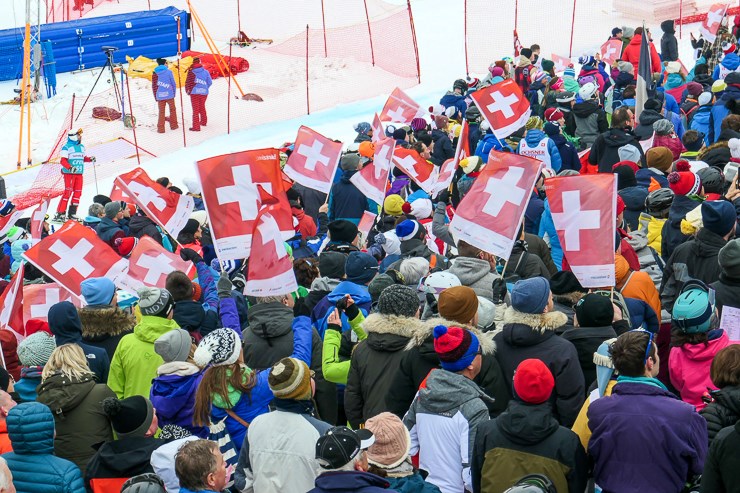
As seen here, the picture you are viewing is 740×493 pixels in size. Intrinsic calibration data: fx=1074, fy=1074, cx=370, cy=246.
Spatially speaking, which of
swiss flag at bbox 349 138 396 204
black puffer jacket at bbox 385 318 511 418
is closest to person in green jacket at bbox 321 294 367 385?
black puffer jacket at bbox 385 318 511 418

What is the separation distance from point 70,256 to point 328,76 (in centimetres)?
1520

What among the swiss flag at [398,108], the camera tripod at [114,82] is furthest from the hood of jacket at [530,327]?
the camera tripod at [114,82]

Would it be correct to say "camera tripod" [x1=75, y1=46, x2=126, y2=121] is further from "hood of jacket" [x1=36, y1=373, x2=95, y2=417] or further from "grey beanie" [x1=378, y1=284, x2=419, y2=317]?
"grey beanie" [x1=378, y1=284, x2=419, y2=317]

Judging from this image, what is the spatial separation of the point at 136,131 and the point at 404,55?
7234 millimetres

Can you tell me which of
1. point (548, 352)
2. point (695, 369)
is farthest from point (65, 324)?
point (695, 369)

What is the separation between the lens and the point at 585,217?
763cm

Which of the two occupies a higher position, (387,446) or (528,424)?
(528,424)

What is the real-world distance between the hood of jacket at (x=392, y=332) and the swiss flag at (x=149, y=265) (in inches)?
122

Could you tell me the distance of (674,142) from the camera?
11664 mm

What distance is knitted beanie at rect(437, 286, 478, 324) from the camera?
5.93 meters

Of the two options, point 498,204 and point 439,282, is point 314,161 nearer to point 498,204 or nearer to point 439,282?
point 498,204

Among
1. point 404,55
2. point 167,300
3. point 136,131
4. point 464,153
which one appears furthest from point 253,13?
point 167,300

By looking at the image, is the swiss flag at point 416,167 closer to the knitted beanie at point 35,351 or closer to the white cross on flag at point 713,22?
the knitted beanie at point 35,351

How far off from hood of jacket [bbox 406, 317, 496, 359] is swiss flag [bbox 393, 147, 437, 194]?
5.92 m
